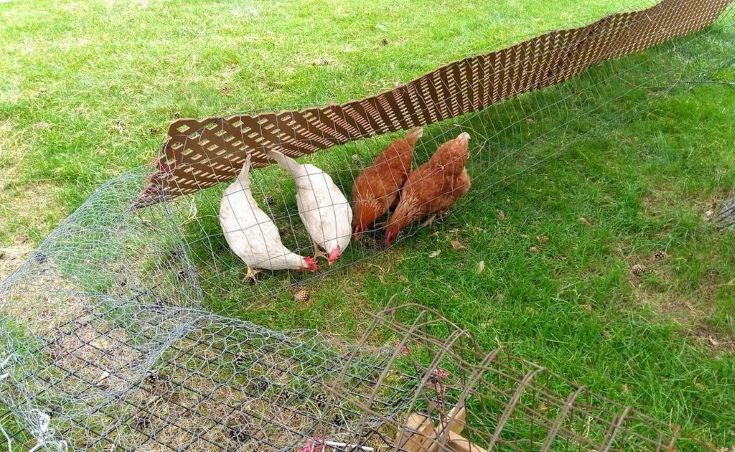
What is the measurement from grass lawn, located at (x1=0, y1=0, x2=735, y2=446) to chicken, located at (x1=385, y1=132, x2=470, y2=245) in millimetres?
151

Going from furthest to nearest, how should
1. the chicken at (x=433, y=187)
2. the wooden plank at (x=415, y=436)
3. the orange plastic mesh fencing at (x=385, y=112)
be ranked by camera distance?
the chicken at (x=433, y=187) → the orange plastic mesh fencing at (x=385, y=112) → the wooden plank at (x=415, y=436)

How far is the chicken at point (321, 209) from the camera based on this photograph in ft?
10.4

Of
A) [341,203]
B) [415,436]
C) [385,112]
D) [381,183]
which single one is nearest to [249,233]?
[341,203]

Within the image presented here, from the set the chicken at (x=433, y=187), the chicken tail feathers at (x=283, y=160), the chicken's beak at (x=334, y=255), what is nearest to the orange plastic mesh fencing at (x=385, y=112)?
the chicken tail feathers at (x=283, y=160)

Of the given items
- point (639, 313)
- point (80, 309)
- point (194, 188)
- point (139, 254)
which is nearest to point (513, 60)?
point (639, 313)

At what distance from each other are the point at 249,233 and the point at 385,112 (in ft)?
3.59

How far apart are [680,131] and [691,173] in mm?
626

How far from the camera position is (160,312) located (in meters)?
2.60

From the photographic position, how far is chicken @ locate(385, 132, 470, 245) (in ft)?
10.8

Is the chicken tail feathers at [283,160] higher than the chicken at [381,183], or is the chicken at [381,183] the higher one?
the chicken tail feathers at [283,160]

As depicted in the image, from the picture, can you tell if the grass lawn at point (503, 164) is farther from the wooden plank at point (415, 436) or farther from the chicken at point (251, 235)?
the wooden plank at point (415, 436)

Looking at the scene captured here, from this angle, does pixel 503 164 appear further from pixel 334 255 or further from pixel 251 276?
pixel 251 276

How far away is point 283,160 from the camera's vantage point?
322 centimetres

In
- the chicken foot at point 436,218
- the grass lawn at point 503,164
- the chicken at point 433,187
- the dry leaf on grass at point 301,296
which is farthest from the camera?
the chicken foot at point 436,218
